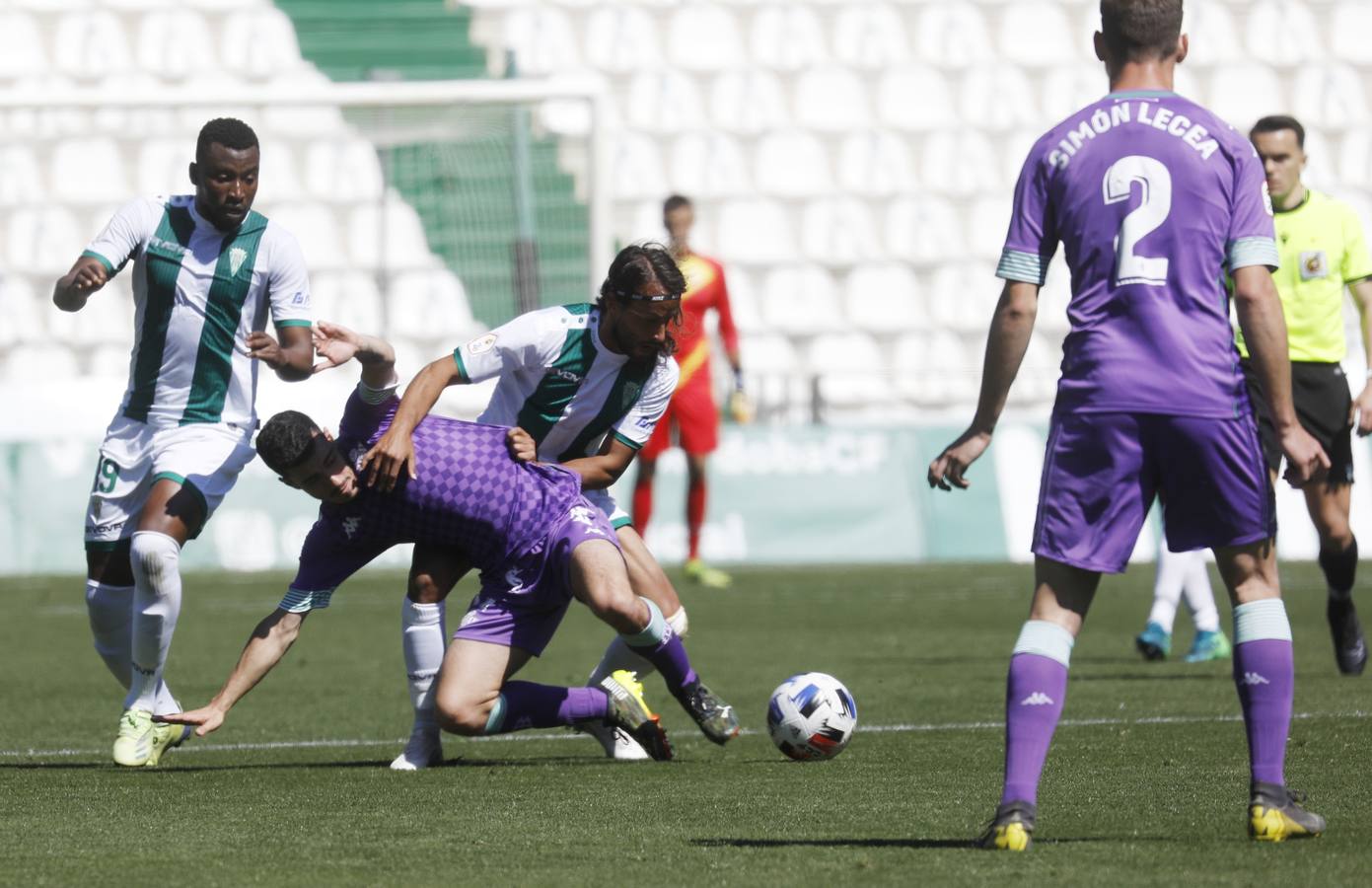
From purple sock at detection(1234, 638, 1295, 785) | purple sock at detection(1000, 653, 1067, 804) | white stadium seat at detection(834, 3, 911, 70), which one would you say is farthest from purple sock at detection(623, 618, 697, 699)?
white stadium seat at detection(834, 3, 911, 70)

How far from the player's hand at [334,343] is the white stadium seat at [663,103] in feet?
52.3

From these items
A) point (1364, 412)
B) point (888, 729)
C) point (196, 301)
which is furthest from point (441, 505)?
point (1364, 412)

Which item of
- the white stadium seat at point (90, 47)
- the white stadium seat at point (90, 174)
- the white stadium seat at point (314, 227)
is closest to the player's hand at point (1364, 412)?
the white stadium seat at point (314, 227)

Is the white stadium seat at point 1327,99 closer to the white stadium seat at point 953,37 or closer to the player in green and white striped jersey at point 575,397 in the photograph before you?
the white stadium seat at point 953,37

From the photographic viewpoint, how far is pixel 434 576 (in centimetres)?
645

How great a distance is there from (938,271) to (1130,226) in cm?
1719

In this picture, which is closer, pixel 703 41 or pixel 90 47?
pixel 90 47

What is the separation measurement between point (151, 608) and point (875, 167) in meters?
16.2

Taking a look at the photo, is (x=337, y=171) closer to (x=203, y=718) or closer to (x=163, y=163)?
(x=163, y=163)

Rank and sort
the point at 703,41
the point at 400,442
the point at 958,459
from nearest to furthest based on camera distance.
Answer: the point at 958,459
the point at 400,442
the point at 703,41

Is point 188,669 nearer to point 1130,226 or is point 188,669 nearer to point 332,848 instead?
point 332,848

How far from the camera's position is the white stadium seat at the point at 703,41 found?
22703mm

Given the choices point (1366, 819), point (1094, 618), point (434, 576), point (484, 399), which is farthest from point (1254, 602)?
point (484, 399)

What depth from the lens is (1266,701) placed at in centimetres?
451
